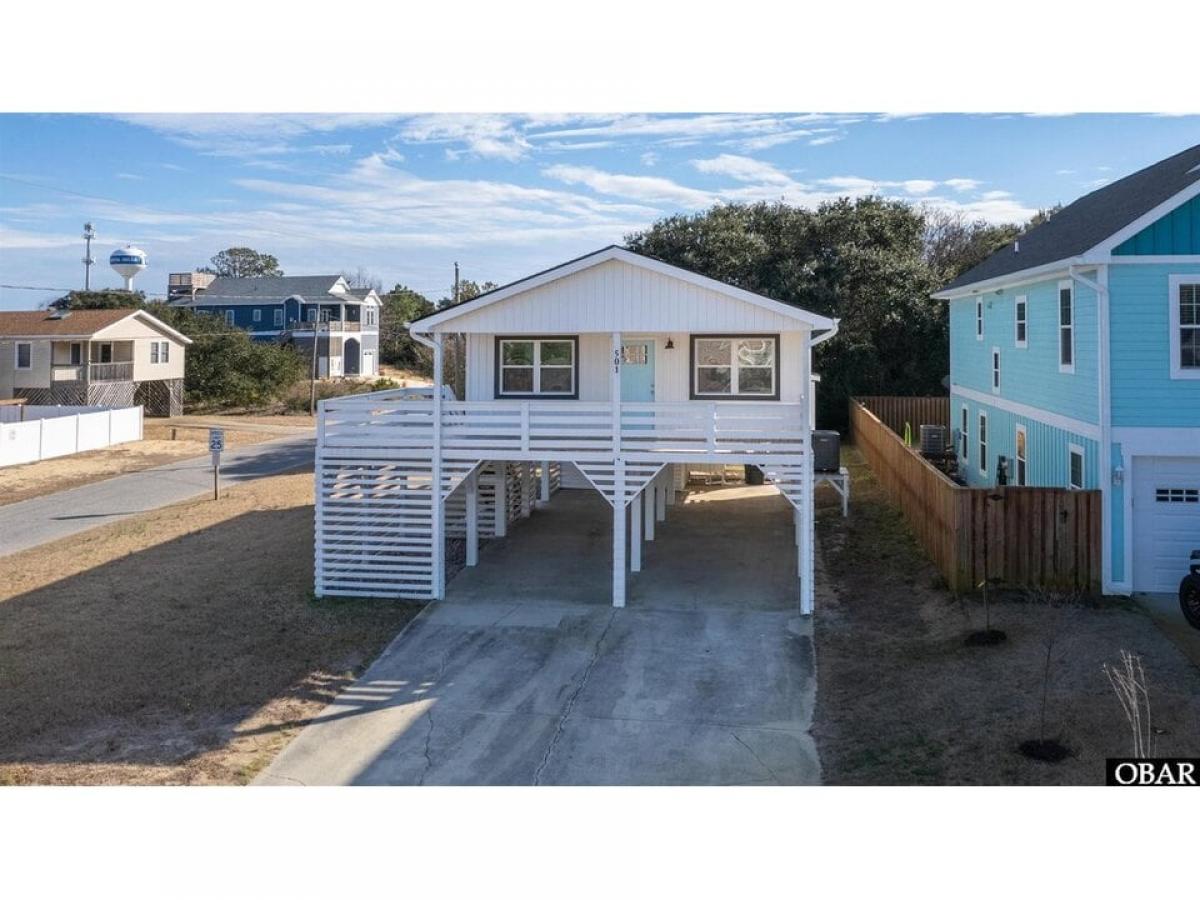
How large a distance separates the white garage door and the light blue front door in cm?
770

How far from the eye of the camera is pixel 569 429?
1516cm

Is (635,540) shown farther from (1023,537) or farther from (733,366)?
(1023,537)

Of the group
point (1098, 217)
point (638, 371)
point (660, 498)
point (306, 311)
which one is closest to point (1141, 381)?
point (1098, 217)

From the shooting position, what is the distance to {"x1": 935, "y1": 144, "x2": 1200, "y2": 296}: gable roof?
1415 centimetres

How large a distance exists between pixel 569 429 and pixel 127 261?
192 ft

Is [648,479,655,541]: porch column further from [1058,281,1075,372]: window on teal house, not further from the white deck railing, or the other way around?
[1058,281,1075,372]: window on teal house

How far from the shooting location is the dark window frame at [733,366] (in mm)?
16062

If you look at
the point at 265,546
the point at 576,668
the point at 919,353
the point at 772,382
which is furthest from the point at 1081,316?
the point at 919,353

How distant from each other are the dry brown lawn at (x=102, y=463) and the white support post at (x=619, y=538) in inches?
739

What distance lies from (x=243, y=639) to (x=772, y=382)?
30.5 ft

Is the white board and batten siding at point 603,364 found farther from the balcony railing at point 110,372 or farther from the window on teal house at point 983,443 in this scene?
the balcony railing at point 110,372

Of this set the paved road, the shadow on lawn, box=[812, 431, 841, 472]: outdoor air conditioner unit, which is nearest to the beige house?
the paved road

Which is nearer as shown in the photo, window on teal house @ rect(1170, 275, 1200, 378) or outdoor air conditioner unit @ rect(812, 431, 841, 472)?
window on teal house @ rect(1170, 275, 1200, 378)

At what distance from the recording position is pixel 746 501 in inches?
887
